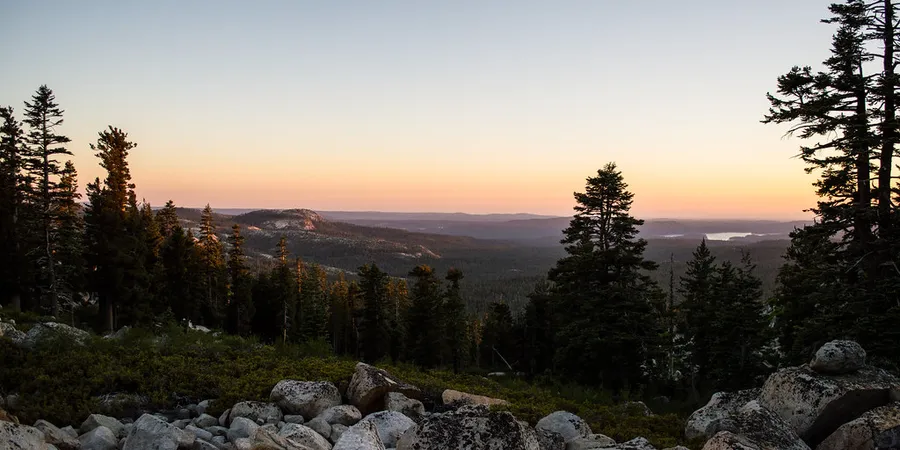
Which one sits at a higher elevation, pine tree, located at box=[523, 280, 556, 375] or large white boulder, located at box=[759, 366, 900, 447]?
large white boulder, located at box=[759, 366, 900, 447]

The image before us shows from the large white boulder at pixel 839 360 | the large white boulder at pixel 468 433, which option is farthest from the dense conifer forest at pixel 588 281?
the large white boulder at pixel 468 433

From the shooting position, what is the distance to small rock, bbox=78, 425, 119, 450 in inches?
292

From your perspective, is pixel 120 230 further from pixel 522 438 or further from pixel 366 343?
pixel 522 438

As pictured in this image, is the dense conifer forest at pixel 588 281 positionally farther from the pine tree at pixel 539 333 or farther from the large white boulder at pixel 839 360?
the large white boulder at pixel 839 360

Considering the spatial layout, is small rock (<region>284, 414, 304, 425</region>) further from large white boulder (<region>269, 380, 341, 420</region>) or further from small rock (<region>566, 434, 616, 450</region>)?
small rock (<region>566, 434, 616, 450</region>)

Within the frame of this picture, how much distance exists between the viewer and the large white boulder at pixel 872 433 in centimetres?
796

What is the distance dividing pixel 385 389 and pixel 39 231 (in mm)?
34462

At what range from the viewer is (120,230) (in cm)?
3469

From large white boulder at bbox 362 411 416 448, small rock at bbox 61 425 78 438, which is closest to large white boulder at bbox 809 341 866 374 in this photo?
large white boulder at bbox 362 411 416 448

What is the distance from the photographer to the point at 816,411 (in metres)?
9.91

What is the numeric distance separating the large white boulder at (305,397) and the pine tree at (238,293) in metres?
43.1

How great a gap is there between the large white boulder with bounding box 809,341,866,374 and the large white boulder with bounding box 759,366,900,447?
139 mm

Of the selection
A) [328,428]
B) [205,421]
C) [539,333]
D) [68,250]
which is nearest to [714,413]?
[328,428]

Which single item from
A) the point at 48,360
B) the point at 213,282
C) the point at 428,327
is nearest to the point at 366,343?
the point at 428,327
